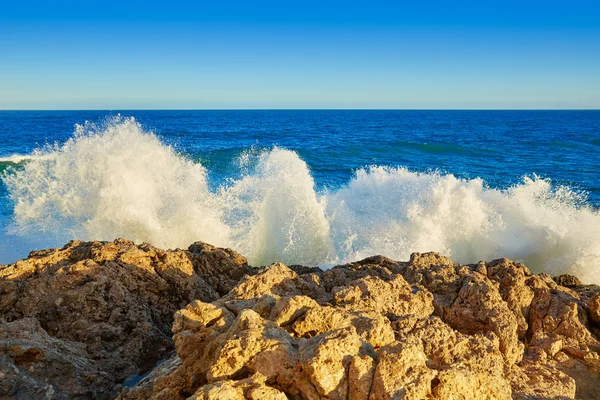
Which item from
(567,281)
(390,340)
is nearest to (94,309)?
(390,340)

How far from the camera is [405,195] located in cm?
1020

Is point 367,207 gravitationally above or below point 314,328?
below

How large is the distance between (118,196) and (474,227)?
22.8 feet

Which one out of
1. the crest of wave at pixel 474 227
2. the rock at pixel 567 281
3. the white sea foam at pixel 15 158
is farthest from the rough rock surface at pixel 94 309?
the white sea foam at pixel 15 158

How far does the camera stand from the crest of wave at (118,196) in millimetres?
8570

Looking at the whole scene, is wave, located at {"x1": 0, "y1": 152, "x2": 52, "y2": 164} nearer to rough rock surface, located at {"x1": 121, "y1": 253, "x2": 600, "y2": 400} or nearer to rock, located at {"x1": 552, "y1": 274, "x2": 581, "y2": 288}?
rough rock surface, located at {"x1": 121, "y1": 253, "x2": 600, "y2": 400}

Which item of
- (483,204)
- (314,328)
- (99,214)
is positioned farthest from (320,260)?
(314,328)

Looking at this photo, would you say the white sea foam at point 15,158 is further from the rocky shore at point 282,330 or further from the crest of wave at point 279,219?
the rocky shore at point 282,330

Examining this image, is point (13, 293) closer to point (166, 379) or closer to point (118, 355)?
point (118, 355)

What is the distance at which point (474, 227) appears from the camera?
912 cm

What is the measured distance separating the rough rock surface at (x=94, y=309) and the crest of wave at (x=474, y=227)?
4250mm

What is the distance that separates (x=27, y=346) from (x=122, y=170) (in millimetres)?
6264

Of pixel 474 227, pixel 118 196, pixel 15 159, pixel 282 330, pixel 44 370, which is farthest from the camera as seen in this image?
pixel 15 159

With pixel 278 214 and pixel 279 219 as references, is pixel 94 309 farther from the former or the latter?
pixel 278 214
